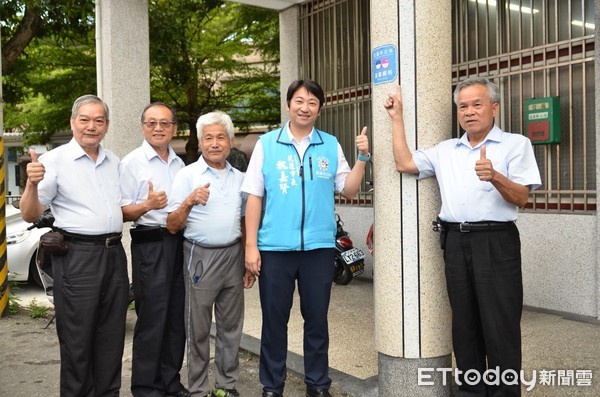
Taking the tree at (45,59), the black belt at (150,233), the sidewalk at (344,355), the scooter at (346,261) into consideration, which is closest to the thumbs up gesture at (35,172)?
the black belt at (150,233)

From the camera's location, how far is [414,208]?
362 cm

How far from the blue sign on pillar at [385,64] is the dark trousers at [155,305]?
5.32 feet

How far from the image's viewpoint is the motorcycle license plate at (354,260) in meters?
7.68

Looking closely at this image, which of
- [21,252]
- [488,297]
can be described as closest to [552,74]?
[488,297]

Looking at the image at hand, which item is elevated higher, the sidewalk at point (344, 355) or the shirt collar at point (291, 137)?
the shirt collar at point (291, 137)

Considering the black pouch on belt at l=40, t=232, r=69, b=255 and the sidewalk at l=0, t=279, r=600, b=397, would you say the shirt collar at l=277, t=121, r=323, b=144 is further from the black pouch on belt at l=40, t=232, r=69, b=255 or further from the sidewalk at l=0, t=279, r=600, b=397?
the sidewalk at l=0, t=279, r=600, b=397

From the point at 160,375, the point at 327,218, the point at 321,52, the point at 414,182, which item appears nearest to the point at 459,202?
the point at 414,182

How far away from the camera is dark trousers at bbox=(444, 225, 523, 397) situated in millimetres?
3303

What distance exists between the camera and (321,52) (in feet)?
30.6

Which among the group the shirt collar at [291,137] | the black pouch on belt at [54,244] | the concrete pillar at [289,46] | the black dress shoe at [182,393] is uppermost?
the concrete pillar at [289,46]

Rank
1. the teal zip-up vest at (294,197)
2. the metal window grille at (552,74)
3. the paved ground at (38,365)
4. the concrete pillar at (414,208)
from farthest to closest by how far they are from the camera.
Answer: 1. the metal window grille at (552,74)
2. the paved ground at (38,365)
3. the teal zip-up vest at (294,197)
4. the concrete pillar at (414,208)

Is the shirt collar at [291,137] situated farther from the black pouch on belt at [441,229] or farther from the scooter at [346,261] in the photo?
the scooter at [346,261]

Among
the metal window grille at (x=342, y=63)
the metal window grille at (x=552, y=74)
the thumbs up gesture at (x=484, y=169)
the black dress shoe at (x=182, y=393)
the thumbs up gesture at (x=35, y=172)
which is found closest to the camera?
the thumbs up gesture at (x=484, y=169)

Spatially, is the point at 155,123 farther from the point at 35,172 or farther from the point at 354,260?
the point at 354,260
